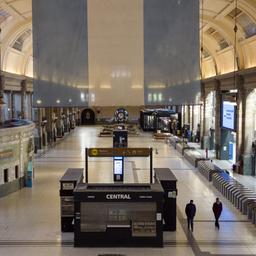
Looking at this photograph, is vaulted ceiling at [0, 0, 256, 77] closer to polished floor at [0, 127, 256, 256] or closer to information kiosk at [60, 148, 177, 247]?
polished floor at [0, 127, 256, 256]

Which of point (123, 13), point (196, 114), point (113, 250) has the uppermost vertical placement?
point (123, 13)

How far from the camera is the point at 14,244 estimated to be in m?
13.5

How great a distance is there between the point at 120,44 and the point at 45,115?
38375 millimetres

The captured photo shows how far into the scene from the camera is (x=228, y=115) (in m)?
31.7

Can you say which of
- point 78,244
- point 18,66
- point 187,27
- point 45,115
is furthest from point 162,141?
point 187,27

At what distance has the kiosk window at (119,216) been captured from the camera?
45.5 ft

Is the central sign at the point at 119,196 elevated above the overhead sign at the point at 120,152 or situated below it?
below

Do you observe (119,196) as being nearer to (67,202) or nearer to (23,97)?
(67,202)

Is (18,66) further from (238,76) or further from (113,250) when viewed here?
(113,250)

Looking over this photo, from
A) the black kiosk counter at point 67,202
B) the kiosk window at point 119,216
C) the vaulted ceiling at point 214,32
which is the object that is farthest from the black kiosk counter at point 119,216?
the vaulted ceiling at point 214,32

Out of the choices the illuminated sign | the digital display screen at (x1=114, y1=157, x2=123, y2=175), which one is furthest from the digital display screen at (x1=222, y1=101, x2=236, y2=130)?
the illuminated sign

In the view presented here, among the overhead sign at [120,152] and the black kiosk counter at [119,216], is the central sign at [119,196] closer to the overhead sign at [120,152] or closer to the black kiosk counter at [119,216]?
the black kiosk counter at [119,216]

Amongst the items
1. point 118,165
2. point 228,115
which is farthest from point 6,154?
point 228,115

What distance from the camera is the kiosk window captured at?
1387 cm
